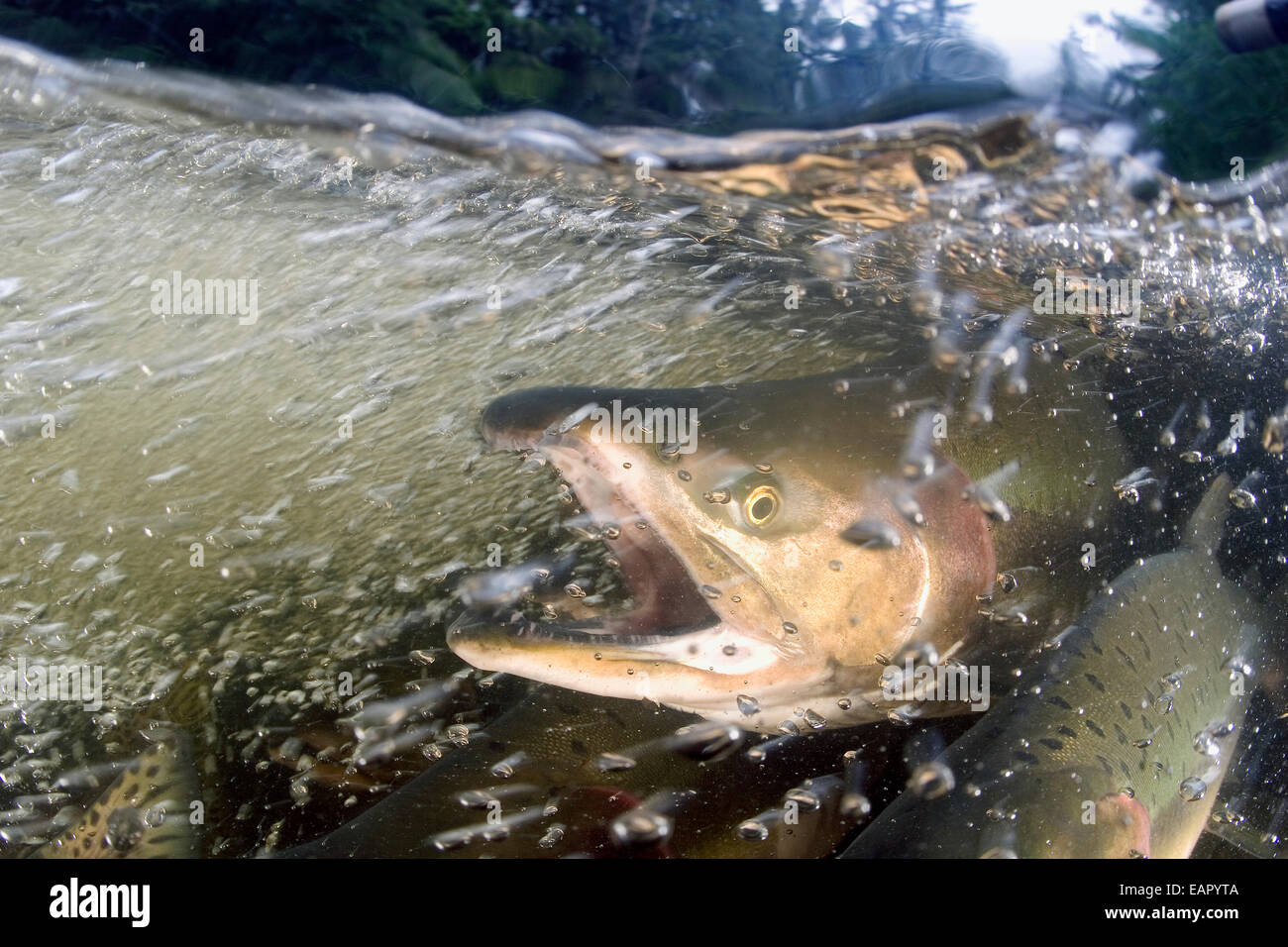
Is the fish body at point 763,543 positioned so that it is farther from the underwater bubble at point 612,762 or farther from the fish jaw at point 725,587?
the underwater bubble at point 612,762

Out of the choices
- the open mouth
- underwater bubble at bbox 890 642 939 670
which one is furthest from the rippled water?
underwater bubble at bbox 890 642 939 670

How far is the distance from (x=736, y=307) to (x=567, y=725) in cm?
210

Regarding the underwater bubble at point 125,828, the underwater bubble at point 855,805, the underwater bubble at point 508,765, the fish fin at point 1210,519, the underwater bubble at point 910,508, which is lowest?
the underwater bubble at point 125,828

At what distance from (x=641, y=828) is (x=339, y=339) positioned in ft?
6.96

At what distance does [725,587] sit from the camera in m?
2.22

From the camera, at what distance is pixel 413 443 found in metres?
3.23

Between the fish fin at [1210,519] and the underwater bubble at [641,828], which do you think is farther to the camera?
the fish fin at [1210,519]

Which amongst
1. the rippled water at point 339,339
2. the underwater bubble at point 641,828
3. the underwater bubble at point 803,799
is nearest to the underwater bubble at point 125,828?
the rippled water at point 339,339

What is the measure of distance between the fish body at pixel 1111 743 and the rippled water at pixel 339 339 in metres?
0.60

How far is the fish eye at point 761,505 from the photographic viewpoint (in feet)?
7.32

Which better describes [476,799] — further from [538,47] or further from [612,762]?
[538,47]

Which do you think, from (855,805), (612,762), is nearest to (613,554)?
(612,762)
